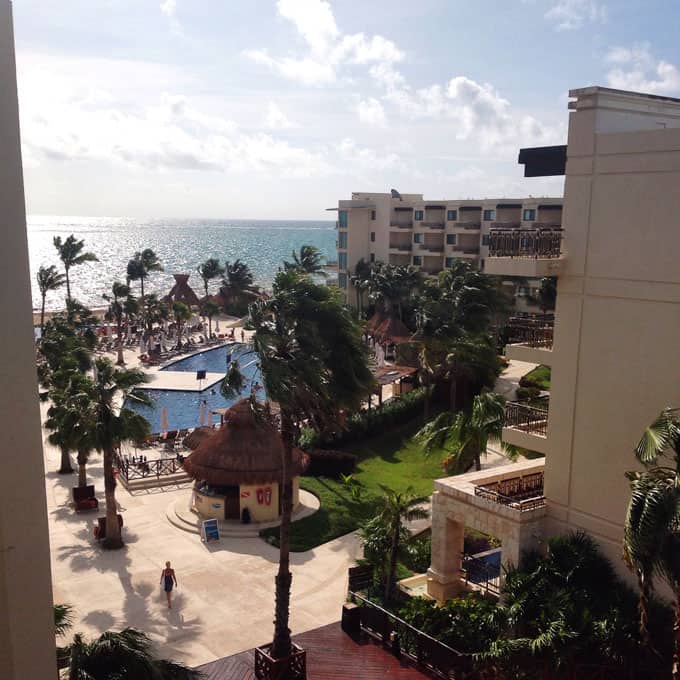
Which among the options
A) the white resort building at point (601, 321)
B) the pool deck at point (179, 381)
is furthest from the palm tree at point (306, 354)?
the pool deck at point (179, 381)

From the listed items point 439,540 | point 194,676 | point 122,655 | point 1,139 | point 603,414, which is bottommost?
point 439,540

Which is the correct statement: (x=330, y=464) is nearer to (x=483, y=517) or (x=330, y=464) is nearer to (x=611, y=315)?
(x=483, y=517)

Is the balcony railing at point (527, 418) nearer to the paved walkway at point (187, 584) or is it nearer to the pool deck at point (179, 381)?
the paved walkway at point (187, 584)

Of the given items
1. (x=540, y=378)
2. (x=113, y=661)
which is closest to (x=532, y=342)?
(x=113, y=661)

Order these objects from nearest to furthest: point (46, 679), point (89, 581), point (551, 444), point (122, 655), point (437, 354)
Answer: point (46, 679)
point (122, 655)
point (551, 444)
point (89, 581)
point (437, 354)

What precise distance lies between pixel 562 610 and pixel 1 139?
11617 mm

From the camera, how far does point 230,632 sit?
55.7 feet

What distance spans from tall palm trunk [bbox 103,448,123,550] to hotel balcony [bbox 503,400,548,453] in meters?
11.2

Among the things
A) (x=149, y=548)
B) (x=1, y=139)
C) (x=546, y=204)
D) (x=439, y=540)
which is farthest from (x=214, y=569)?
(x=546, y=204)

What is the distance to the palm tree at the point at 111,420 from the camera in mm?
20312

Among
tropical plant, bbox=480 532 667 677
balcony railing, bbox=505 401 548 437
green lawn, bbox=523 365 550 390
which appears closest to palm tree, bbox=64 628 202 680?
tropical plant, bbox=480 532 667 677

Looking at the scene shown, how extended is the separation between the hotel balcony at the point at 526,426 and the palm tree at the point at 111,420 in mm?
10245

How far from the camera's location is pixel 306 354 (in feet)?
46.1

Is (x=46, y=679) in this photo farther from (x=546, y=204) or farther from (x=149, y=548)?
(x=546, y=204)
